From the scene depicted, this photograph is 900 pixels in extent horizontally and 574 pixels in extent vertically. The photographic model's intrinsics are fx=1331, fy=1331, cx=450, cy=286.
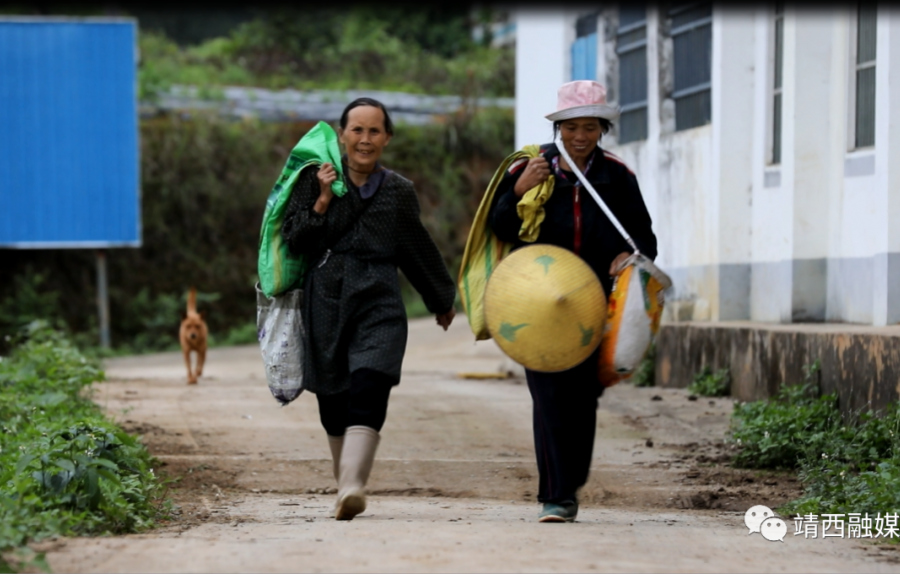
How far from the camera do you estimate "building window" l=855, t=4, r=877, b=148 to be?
30.2 ft

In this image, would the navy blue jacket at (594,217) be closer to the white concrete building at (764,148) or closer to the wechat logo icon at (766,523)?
the wechat logo icon at (766,523)

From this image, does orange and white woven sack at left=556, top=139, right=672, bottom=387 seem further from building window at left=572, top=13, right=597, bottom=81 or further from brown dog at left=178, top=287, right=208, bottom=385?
building window at left=572, top=13, right=597, bottom=81

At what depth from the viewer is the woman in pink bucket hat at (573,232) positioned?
529 centimetres

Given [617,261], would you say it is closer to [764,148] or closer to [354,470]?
[354,470]

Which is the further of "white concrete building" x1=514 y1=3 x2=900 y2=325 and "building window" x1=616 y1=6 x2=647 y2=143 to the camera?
"building window" x1=616 y1=6 x2=647 y2=143

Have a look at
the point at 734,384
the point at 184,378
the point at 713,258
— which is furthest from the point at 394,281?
the point at 184,378

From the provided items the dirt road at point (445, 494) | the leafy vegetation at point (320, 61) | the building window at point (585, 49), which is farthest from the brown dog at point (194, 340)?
A: the leafy vegetation at point (320, 61)

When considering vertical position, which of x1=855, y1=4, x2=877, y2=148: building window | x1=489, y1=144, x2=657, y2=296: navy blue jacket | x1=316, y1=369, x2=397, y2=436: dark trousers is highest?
x1=855, y1=4, x2=877, y2=148: building window

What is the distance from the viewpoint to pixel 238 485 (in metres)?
6.79

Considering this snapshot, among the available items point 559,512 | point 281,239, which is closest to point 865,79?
point 559,512

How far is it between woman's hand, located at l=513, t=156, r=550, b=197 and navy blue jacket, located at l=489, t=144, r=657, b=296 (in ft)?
0.26

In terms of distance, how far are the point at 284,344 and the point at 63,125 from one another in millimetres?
16517

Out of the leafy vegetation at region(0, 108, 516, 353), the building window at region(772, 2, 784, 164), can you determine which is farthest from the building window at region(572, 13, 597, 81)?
the leafy vegetation at region(0, 108, 516, 353)

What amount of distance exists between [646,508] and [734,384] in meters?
4.21
